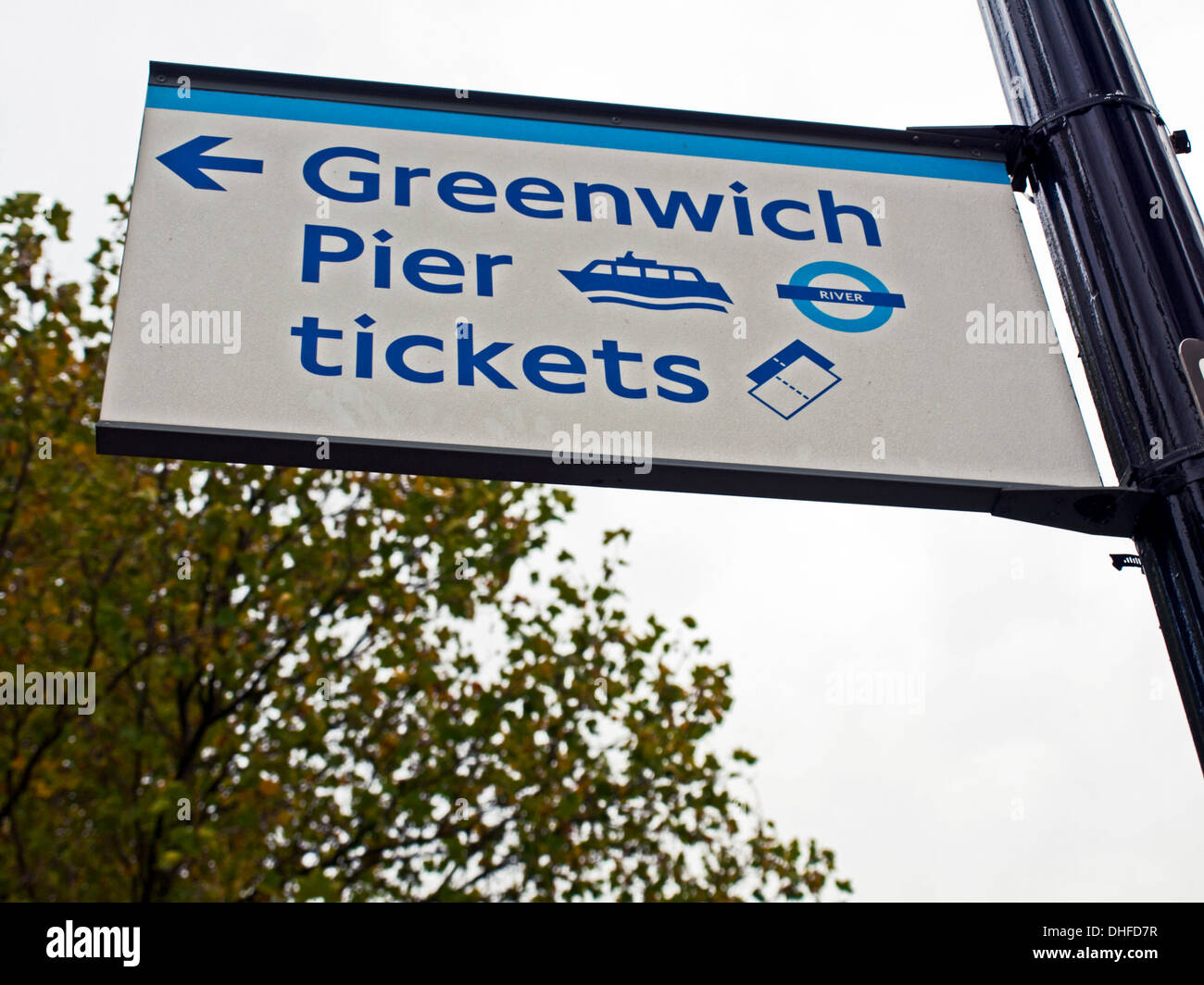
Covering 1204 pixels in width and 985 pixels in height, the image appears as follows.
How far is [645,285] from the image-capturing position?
1835 mm

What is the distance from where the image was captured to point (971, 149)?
2049 millimetres

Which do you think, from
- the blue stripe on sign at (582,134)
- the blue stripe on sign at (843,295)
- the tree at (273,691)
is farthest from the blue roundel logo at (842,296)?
the tree at (273,691)

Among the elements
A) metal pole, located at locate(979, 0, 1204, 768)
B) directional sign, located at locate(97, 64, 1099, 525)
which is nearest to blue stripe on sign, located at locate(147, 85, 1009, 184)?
directional sign, located at locate(97, 64, 1099, 525)

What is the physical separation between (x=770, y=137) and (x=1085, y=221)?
0.65 meters

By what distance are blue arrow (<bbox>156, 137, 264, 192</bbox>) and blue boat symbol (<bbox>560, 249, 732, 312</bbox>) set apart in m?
0.61

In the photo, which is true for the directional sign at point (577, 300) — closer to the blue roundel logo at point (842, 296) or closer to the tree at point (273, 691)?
the blue roundel logo at point (842, 296)

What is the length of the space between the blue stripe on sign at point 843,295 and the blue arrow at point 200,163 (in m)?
0.97

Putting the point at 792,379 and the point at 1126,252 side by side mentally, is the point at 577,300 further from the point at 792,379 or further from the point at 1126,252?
the point at 1126,252

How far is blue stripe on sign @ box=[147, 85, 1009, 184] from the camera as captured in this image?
200 cm

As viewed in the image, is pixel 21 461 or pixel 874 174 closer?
pixel 874 174

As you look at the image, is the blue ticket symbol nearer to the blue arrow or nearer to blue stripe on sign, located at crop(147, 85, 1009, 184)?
blue stripe on sign, located at crop(147, 85, 1009, 184)
